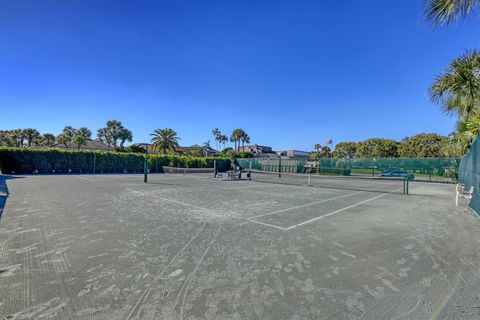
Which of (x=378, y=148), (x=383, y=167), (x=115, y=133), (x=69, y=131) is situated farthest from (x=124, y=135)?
(x=378, y=148)

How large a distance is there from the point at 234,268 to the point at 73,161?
36696mm

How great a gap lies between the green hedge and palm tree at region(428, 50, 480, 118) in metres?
37.8

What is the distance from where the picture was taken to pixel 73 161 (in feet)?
106

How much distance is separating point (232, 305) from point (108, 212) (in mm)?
6120

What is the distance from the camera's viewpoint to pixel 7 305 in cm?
255

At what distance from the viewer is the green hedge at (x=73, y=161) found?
27984 mm

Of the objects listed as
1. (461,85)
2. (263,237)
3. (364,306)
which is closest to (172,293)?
(364,306)

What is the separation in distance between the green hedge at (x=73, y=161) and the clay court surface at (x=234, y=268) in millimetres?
29110

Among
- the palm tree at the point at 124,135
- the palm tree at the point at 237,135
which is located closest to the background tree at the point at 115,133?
the palm tree at the point at 124,135

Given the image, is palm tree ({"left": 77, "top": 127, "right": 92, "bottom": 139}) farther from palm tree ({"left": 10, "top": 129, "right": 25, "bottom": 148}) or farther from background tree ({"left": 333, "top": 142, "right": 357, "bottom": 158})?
background tree ({"left": 333, "top": 142, "right": 357, "bottom": 158})

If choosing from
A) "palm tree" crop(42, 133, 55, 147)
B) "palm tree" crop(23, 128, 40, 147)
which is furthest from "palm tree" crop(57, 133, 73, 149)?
"palm tree" crop(42, 133, 55, 147)

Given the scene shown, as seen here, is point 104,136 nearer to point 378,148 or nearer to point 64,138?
point 64,138

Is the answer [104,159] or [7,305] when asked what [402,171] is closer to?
[7,305]

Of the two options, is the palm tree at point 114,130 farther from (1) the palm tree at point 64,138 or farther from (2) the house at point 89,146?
(1) the palm tree at point 64,138
